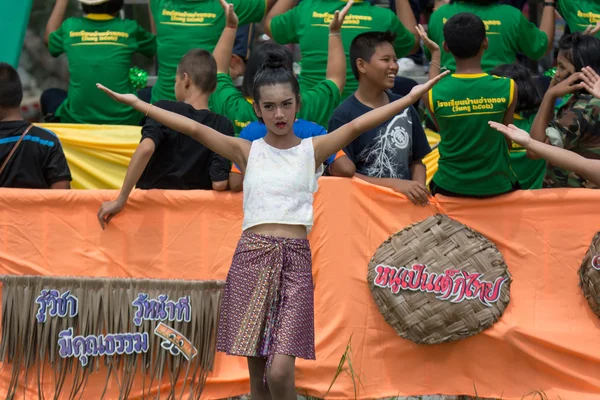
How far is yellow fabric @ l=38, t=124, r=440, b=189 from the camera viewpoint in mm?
7309

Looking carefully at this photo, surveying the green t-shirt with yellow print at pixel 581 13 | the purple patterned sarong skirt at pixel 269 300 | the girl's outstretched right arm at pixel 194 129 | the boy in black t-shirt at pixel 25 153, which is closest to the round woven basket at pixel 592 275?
the purple patterned sarong skirt at pixel 269 300

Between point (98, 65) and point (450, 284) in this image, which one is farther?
point (98, 65)

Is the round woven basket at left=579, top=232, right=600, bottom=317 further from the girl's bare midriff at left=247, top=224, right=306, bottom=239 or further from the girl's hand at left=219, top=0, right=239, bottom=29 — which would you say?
the girl's hand at left=219, top=0, right=239, bottom=29

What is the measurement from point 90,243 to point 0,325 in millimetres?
664

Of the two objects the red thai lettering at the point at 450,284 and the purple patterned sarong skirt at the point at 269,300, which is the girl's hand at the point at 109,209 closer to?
the purple patterned sarong skirt at the point at 269,300

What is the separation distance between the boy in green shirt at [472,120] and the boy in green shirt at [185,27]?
2.36 meters

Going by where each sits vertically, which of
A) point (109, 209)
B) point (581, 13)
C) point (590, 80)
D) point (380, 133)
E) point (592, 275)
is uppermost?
point (590, 80)

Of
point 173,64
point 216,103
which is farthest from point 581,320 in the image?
point 173,64

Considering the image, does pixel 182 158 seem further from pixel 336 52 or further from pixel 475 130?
pixel 475 130

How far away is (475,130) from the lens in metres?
5.71

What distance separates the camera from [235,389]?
5570 millimetres

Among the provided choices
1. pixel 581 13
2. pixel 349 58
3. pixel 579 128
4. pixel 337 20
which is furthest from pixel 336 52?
pixel 581 13

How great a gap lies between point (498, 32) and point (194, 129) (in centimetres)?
340

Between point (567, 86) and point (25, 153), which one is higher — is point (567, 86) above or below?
above
